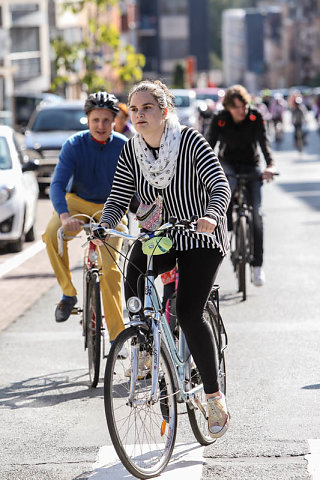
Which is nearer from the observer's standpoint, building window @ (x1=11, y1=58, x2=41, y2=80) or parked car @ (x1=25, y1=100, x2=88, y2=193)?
parked car @ (x1=25, y1=100, x2=88, y2=193)

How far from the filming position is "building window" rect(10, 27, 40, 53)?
66.9 meters

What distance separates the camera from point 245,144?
1062 centimetres

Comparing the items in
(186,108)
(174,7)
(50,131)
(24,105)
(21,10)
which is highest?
(174,7)

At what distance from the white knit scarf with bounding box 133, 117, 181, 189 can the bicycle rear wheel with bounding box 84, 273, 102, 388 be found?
185 centimetres

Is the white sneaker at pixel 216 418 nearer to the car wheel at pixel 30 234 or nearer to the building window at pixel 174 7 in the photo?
the car wheel at pixel 30 234

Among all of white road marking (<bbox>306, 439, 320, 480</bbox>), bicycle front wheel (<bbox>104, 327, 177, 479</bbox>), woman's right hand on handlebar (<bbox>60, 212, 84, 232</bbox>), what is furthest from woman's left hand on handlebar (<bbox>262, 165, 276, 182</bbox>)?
bicycle front wheel (<bbox>104, 327, 177, 479</bbox>)

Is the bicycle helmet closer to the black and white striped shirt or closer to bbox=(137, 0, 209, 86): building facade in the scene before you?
the black and white striped shirt

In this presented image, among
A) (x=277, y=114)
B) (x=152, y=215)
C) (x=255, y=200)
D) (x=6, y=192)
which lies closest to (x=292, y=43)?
(x=277, y=114)

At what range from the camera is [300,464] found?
536 cm

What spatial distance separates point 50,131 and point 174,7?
376 ft

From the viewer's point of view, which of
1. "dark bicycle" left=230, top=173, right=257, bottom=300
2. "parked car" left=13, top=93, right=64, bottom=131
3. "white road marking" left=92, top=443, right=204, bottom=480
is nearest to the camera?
"white road marking" left=92, top=443, right=204, bottom=480

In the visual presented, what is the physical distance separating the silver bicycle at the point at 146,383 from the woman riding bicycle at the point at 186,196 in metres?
0.13

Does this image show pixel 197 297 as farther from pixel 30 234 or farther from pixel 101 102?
pixel 30 234

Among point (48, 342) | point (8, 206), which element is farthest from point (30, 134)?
point (48, 342)
